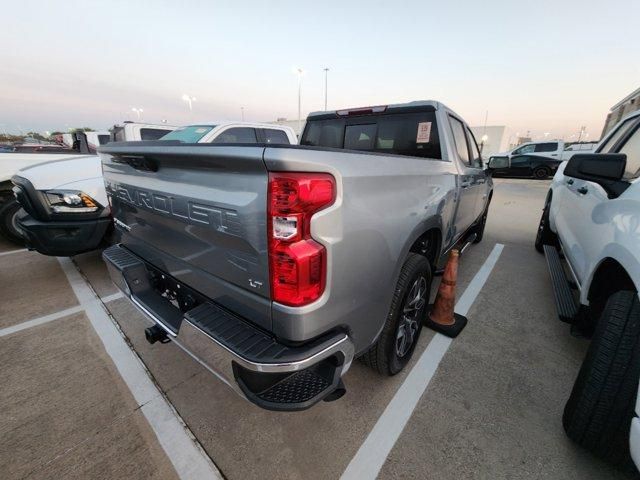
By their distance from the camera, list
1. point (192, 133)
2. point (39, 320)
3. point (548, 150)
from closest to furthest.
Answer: point (39, 320) < point (192, 133) < point (548, 150)

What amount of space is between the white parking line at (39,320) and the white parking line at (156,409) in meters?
0.12

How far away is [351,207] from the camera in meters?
1.34

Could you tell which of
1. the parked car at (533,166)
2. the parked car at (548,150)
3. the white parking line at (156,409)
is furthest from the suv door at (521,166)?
the white parking line at (156,409)

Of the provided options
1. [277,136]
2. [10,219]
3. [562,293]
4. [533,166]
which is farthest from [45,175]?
[533,166]

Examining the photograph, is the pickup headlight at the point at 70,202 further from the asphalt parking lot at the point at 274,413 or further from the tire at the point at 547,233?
the tire at the point at 547,233

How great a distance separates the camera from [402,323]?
2174 mm

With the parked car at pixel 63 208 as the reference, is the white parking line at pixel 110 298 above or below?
below

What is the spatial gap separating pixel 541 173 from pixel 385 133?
1814cm

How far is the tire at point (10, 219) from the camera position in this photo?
14.9ft

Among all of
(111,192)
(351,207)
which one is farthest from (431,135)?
(111,192)

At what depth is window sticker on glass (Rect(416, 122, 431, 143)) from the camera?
283 centimetres

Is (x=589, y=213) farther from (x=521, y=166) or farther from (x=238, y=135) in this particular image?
(x=521, y=166)

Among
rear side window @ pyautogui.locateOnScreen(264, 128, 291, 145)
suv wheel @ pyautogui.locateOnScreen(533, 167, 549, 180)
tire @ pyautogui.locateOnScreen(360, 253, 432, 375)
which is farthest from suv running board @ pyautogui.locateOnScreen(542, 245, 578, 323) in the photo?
suv wheel @ pyautogui.locateOnScreen(533, 167, 549, 180)

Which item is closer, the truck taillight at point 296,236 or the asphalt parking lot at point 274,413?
the truck taillight at point 296,236
